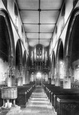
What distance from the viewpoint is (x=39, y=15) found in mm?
15992

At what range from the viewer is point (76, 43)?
41.2 feet

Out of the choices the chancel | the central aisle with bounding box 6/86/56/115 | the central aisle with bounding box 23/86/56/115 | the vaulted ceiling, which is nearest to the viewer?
the chancel

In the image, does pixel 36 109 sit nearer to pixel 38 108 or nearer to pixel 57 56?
pixel 38 108

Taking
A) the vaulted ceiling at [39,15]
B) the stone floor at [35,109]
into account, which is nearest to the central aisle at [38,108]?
the stone floor at [35,109]

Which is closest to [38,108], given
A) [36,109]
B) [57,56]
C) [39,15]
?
[36,109]

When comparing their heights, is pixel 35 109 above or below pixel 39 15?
below

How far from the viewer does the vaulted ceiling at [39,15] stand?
536 inches

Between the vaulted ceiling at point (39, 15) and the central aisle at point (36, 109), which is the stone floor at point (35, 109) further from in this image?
the vaulted ceiling at point (39, 15)

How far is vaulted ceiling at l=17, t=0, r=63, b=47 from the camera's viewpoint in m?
13.6

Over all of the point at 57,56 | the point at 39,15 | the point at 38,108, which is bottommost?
the point at 38,108

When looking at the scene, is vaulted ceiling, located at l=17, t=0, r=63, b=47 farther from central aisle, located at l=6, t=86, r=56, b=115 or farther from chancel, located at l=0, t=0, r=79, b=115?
central aisle, located at l=6, t=86, r=56, b=115

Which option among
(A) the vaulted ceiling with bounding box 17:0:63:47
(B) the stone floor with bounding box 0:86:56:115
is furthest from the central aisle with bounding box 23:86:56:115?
(A) the vaulted ceiling with bounding box 17:0:63:47

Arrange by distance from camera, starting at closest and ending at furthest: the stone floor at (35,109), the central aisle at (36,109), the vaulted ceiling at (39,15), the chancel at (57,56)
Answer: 1. the stone floor at (35,109)
2. the chancel at (57,56)
3. the central aisle at (36,109)
4. the vaulted ceiling at (39,15)

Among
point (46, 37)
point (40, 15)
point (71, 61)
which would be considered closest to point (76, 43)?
point (71, 61)
